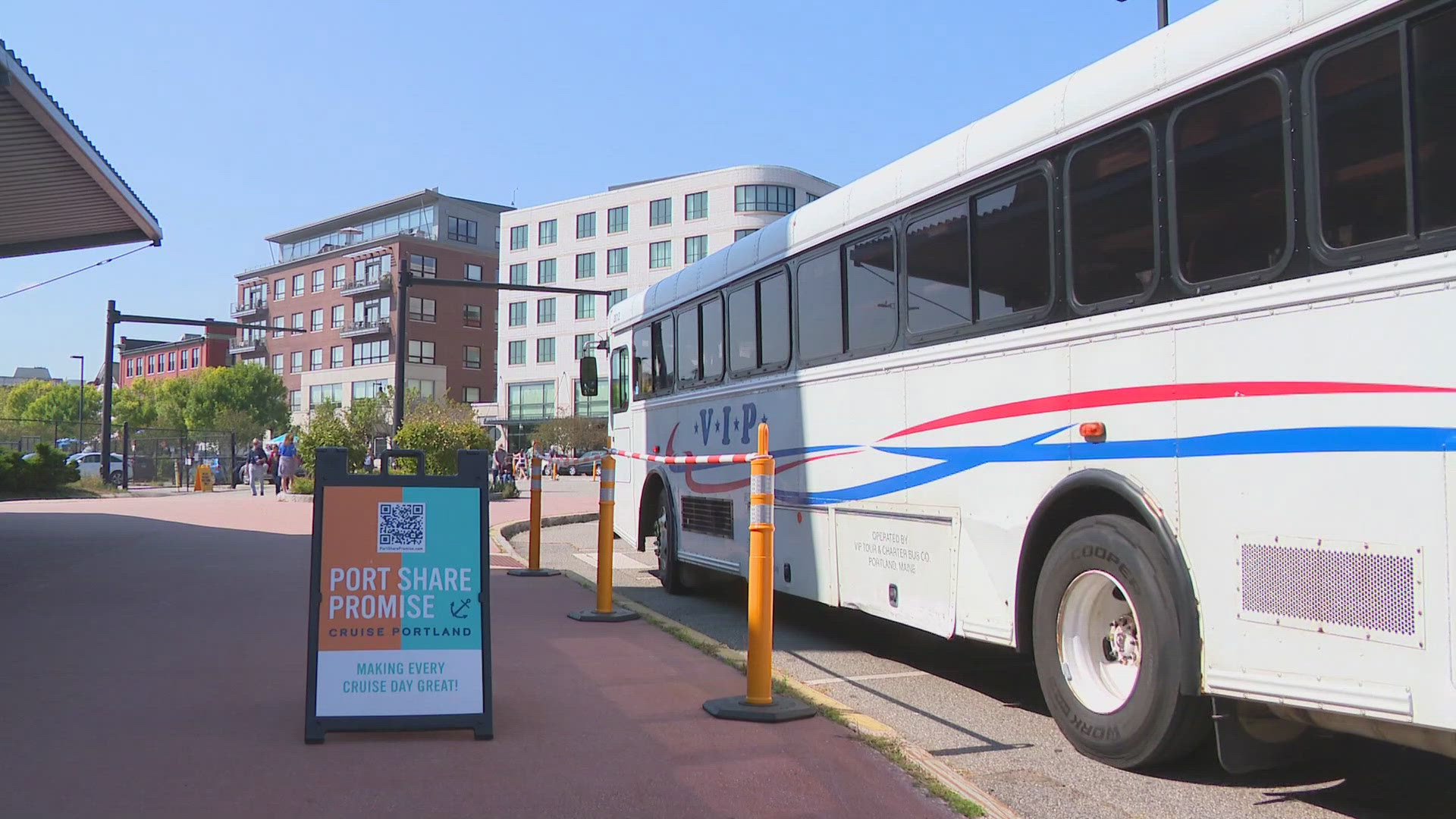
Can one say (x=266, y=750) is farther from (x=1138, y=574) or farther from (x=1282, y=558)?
(x=1282, y=558)

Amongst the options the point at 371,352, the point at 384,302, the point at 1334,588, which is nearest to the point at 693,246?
the point at 384,302

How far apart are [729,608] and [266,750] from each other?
622cm

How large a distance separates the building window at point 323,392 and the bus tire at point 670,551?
264 feet

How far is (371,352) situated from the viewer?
284ft

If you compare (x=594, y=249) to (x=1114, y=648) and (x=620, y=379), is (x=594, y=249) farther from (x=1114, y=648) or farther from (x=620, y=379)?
(x=1114, y=648)

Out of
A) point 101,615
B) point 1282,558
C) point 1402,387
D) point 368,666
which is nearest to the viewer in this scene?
point 1402,387

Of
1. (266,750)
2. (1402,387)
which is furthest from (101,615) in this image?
(1402,387)

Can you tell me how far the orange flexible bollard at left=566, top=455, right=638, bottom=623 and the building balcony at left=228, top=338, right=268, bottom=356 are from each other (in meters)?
97.6

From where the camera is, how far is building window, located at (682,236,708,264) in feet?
242

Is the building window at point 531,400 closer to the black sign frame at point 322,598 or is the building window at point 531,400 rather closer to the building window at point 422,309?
the building window at point 422,309

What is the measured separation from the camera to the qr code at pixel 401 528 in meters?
5.73

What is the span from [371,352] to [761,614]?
84.9 m

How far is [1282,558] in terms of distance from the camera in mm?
4496

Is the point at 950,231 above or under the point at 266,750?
above
